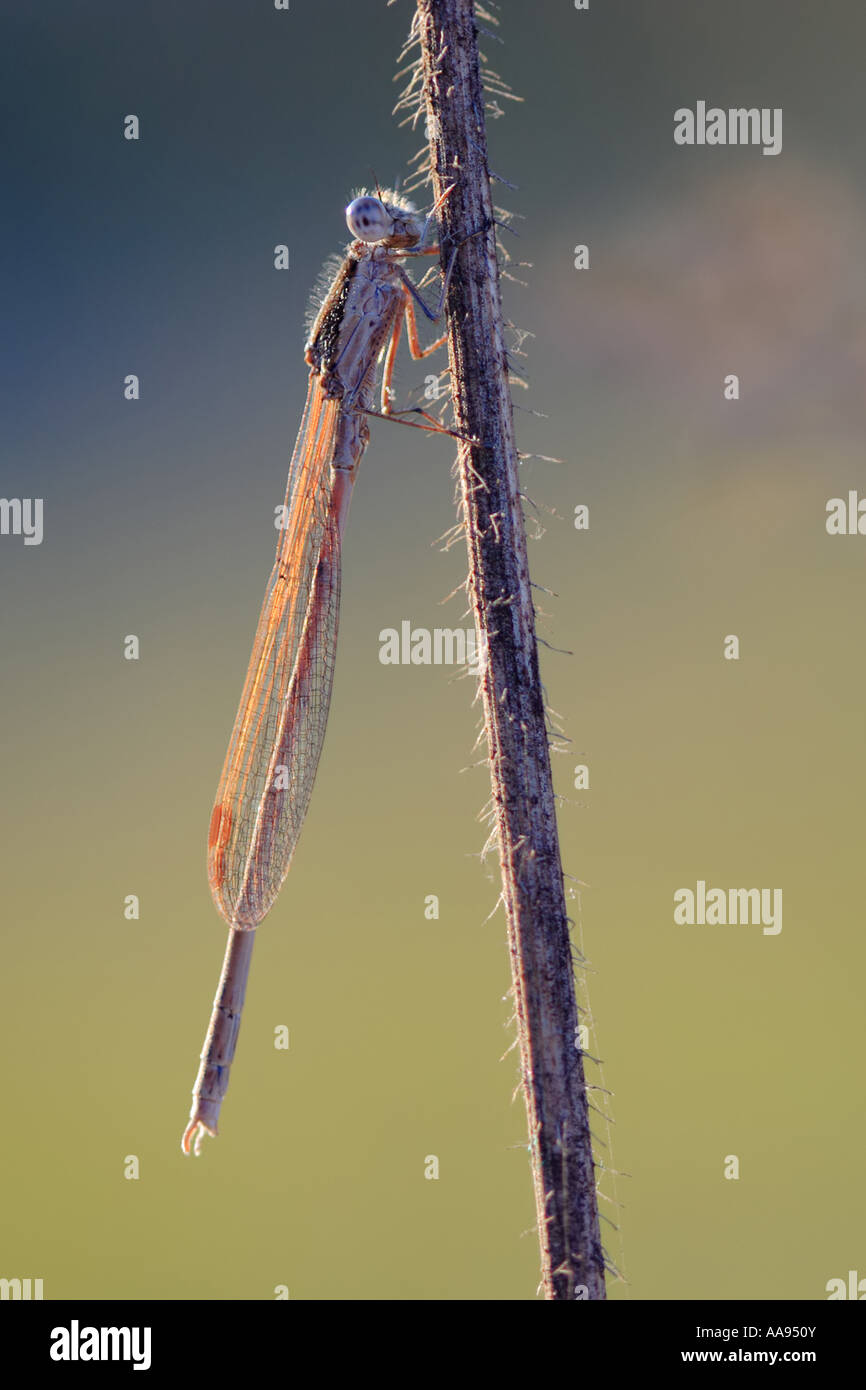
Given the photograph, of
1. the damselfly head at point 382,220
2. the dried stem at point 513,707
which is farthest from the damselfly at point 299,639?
the dried stem at point 513,707

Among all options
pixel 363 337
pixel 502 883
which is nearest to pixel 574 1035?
pixel 502 883

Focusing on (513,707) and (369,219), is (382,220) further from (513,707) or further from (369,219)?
(513,707)

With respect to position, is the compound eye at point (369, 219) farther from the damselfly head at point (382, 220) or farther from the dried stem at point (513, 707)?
the dried stem at point (513, 707)

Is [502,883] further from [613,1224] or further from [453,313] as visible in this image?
[453,313]

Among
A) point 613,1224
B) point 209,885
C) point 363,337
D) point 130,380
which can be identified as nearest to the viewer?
point 613,1224

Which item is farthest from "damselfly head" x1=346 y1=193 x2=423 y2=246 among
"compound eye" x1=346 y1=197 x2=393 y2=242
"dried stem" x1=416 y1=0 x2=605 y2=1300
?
"dried stem" x1=416 y1=0 x2=605 y2=1300

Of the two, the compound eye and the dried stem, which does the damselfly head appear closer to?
the compound eye
